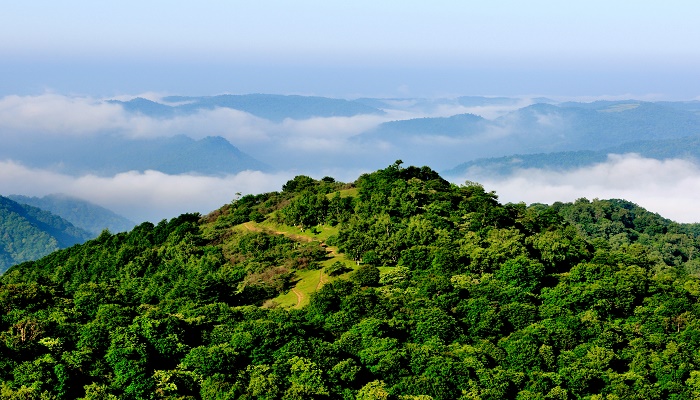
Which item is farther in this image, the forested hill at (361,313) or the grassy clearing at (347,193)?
the grassy clearing at (347,193)

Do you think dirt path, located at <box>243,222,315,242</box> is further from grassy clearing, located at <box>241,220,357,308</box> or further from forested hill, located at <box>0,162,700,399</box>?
forested hill, located at <box>0,162,700,399</box>

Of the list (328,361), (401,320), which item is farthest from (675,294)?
(328,361)

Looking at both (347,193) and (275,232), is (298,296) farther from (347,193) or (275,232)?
(347,193)

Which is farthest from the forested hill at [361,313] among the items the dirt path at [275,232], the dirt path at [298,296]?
the dirt path at [298,296]

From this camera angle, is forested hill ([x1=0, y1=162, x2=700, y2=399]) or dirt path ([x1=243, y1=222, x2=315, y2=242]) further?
dirt path ([x1=243, y1=222, x2=315, y2=242])

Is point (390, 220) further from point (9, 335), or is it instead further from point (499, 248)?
point (9, 335)

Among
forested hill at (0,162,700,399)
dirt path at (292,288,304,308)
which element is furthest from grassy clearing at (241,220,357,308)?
forested hill at (0,162,700,399)

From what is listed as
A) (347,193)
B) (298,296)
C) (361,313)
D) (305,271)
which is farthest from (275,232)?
(361,313)

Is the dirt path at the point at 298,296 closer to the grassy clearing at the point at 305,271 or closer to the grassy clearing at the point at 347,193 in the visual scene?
the grassy clearing at the point at 305,271
